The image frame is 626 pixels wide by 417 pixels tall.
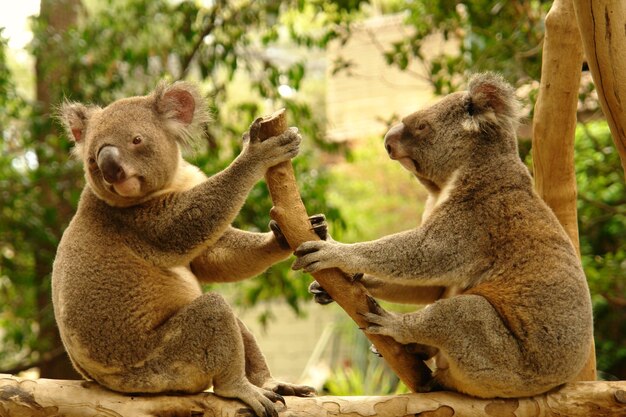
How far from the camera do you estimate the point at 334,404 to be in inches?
115

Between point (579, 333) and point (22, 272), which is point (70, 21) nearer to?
point (22, 272)

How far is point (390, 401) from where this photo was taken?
2957mm

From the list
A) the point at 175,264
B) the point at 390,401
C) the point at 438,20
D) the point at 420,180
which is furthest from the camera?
the point at 438,20

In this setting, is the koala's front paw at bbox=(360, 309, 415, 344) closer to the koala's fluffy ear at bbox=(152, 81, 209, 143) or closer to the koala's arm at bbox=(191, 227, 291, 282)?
the koala's arm at bbox=(191, 227, 291, 282)

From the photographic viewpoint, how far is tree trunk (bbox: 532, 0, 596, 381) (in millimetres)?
3521

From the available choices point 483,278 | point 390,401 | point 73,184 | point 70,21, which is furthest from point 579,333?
point 70,21

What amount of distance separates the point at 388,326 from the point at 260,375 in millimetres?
693

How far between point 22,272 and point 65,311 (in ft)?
11.1

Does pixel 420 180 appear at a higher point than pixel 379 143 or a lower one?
lower

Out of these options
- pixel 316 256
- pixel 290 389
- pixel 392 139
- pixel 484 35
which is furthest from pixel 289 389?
pixel 484 35

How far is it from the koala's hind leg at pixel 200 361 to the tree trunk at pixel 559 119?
67.1 inches

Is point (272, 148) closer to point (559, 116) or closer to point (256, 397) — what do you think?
point (256, 397)

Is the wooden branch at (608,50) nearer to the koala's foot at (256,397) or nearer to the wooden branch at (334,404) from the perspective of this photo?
the wooden branch at (334,404)

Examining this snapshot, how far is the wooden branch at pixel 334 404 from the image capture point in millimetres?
2893
